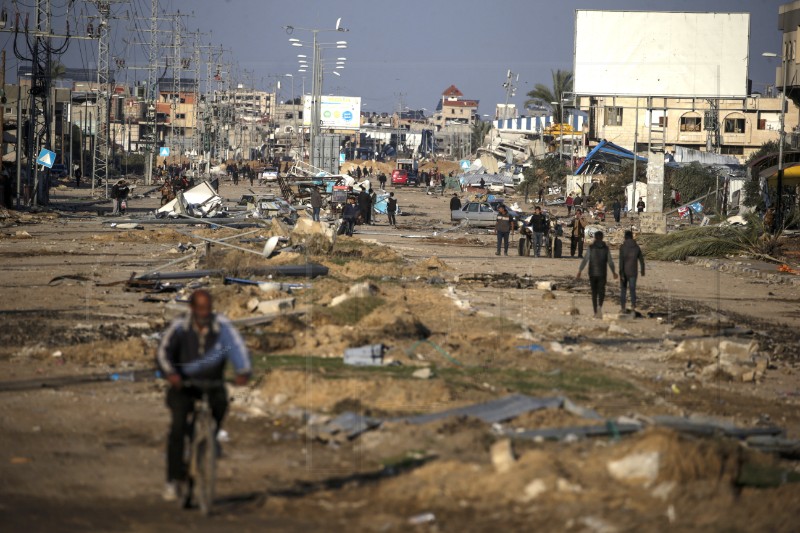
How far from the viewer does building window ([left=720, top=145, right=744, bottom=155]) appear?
8531 cm

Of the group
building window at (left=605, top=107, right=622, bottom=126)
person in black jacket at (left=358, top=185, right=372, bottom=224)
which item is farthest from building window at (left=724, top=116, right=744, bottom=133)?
person in black jacket at (left=358, top=185, right=372, bottom=224)

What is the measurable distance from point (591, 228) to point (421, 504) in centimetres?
3523

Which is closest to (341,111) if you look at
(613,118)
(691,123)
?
(613,118)

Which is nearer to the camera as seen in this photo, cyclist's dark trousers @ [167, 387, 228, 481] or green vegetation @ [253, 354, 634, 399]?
cyclist's dark trousers @ [167, 387, 228, 481]

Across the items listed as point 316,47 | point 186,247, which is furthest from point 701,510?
point 316,47

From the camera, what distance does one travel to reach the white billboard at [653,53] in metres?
49.0

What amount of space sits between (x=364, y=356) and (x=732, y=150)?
7738cm

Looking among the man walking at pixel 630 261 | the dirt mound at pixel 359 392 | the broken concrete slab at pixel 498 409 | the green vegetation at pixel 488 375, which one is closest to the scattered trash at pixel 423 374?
the green vegetation at pixel 488 375

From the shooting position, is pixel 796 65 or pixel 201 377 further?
pixel 796 65

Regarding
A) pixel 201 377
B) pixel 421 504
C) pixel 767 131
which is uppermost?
pixel 767 131

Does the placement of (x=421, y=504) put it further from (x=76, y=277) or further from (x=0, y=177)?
(x=0, y=177)

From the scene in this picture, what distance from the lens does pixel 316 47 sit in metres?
61.6

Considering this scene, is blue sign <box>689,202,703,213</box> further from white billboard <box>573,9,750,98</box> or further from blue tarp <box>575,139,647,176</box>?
blue tarp <box>575,139,647,176</box>

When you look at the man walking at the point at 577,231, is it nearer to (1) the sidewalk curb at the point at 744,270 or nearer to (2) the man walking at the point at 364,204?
(1) the sidewalk curb at the point at 744,270
